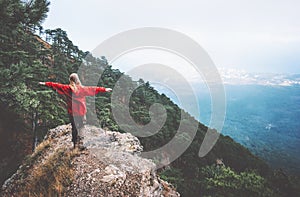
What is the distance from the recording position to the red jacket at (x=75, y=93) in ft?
17.6

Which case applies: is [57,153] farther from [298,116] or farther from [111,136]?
[298,116]

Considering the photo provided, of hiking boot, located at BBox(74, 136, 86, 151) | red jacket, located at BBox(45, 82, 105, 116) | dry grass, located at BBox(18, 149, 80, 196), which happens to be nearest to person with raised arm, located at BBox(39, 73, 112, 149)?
red jacket, located at BBox(45, 82, 105, 116)

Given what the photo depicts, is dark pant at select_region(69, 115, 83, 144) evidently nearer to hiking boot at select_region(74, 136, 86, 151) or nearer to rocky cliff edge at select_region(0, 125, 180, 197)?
hiking boot at select_region(74, 136, 86, 151)

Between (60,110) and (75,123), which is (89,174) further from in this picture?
(60,110)

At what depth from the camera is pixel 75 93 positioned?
5.38 meters

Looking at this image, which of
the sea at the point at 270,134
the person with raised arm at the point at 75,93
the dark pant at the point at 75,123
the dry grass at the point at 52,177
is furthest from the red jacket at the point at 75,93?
the sea at the point at 270,134

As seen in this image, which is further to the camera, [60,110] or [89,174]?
[60,110]

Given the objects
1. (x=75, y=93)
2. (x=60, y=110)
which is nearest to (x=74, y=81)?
(x=75, y=93)

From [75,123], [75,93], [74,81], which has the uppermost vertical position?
[74,81]

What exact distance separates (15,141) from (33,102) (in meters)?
6.64

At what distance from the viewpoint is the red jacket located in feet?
17.6

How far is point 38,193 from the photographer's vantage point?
4.90m

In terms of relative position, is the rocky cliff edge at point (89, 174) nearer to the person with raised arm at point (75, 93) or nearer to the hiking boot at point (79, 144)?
the hiking boot at point (79, 144)

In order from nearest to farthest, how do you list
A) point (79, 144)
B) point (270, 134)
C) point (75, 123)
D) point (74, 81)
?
point (74, 81)
point (75, 123)
point (79, 144)
point (270, 134)
